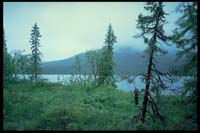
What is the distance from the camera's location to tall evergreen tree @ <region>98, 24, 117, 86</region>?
141 ft

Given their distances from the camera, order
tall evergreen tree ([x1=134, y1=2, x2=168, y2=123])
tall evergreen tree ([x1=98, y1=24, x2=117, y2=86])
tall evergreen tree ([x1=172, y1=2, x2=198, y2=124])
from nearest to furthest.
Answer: tall evergreen tree ([x1=172, y1=2, x2=198, y2=124]), tall evergreen tree ([x1=134, y1=2, x2=168, y2=123]), tall evergreen tree ([x1=98, y1=24, x2=117, y2=86])

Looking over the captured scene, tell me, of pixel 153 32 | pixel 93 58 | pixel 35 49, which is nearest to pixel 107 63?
pixel 93 58

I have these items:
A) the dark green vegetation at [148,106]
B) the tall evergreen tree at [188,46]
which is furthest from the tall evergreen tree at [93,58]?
the tall evergreen tree at [188,46]

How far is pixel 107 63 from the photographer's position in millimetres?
42938

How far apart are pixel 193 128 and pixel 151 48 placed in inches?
261

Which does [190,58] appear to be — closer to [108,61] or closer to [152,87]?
[152,87]

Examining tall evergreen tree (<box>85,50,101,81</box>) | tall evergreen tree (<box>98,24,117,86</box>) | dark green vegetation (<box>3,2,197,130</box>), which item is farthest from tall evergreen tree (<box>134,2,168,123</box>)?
tall evergreen tree (<box>85,50,101,81</box>)

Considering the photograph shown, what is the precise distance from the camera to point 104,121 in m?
18.2

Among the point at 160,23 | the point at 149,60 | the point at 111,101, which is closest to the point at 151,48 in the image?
the point at 149,60

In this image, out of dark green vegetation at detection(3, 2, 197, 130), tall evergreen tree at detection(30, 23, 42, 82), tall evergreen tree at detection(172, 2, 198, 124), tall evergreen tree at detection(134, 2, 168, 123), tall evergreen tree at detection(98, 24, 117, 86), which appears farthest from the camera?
tall evergreen tree at detection(30, 23, 42, 82)

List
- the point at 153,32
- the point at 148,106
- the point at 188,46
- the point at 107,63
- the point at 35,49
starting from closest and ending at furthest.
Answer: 1. the point at 188,46
2. the point at 153,32
3. the point at 148,106
4. the point at 107,63
5. the point at 35,49

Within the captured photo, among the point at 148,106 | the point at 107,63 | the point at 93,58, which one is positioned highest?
the point at 93,58

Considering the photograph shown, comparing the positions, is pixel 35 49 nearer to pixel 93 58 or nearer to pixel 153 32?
pixel 93 58

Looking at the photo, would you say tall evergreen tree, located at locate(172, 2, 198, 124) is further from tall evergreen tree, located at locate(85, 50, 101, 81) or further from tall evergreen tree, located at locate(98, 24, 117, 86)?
tall evergreen tree, located at locate(85, 50, 101, 81)
